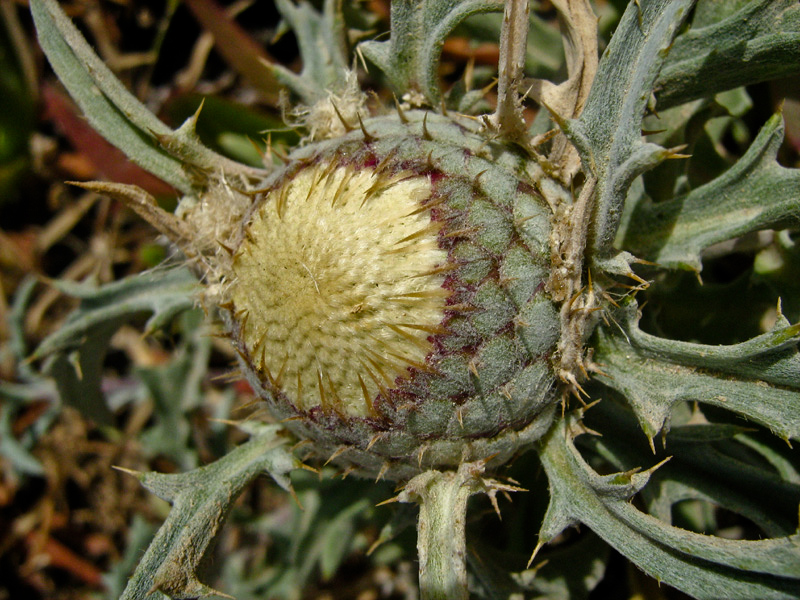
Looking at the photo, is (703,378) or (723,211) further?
(723,211)

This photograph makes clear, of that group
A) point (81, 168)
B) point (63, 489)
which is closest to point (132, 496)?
point (63, 489)

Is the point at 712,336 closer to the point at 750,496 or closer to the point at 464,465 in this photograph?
the point at 750,496

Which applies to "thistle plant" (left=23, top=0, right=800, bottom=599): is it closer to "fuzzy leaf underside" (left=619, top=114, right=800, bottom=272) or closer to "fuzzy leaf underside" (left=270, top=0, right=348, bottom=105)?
"fuzzy leaf underside" (left=619, top=114, right=800, bottom=272)

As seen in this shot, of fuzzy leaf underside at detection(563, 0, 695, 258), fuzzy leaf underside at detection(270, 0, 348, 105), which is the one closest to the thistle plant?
fuzzy leaf underside at detection(563, 0, 695, 258)

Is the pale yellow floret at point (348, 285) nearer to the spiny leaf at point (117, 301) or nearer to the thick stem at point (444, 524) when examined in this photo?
the thick stem at point (444, 524)

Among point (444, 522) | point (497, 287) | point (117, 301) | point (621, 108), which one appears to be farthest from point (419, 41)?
point (117, 301)

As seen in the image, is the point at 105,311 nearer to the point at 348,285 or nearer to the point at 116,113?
the point at 116,113
